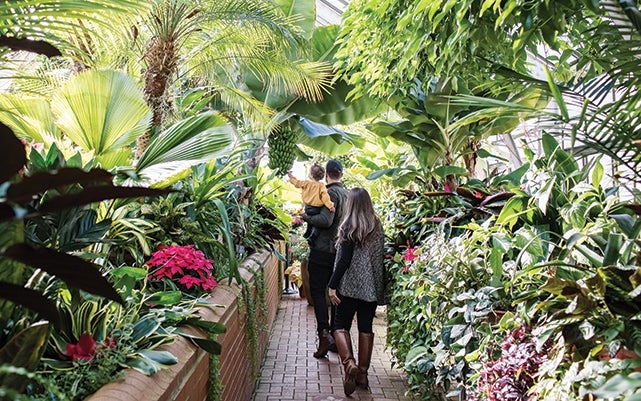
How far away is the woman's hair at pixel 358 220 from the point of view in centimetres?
497

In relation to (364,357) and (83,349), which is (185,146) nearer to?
(83,349)

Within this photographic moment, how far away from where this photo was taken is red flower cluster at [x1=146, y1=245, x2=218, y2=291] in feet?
10.7

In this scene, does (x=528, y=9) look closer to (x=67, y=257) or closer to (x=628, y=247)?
(x=628, y=247)

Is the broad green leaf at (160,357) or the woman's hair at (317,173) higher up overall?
the woman's hair at (317,173)

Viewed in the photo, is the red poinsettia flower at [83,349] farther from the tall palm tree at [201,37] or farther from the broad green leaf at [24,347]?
the tall palm tree at [201,37]

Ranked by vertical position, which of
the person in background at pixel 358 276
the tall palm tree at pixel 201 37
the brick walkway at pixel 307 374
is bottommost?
the brick walkway at pixel 307 374

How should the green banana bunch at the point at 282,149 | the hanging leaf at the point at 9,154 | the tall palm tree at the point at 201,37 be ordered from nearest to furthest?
the hanging leaf at the point at 9,154
the tall palm tree at the point at 201,37
the green banana bunch at the point at 282,149

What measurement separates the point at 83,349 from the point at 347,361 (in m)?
3.04

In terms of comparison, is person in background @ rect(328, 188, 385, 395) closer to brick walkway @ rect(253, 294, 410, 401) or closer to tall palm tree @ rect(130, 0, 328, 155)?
brick walkway @ rect(253, 294, 410, 401)

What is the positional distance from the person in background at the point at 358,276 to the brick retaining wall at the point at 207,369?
2.35 ft

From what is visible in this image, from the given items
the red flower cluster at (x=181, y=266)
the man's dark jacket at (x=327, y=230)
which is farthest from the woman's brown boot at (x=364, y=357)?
the red flower cluster at (x=181, y=266)

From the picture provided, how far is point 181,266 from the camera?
3.35 metres

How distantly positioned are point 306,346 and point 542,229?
400 centimetres

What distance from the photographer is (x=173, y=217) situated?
3.84 m
